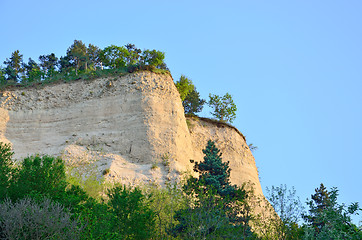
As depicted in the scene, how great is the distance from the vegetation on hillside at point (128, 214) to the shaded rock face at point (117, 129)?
5.20 m

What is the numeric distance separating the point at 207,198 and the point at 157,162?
9.92m

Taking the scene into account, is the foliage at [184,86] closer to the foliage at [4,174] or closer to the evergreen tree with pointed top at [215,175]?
the evergreen tree with pointed top at [215,175]

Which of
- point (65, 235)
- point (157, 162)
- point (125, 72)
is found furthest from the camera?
point (125, 72)

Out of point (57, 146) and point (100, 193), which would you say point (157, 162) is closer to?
point (100, 193)

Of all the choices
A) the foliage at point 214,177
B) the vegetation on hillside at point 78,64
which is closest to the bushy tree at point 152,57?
the vegetation on hillside at point 78,64

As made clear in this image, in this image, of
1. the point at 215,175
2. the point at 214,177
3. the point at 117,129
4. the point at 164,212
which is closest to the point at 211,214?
the point at 164,212

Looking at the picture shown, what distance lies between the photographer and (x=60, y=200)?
25266 mm

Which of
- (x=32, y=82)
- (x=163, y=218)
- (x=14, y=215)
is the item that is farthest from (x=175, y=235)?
(x=32, y=82)

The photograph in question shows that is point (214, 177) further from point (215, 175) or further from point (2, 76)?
point (2, 76)

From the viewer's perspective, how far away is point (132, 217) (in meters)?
24.1

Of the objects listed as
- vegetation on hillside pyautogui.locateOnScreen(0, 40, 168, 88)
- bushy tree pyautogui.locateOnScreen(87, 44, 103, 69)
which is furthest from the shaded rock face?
bushy tree pyautogui.locateOnScreen(87, 44, 103, 69)

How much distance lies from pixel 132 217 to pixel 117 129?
14.8m

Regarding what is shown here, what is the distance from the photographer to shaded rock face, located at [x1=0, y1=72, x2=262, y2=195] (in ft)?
117

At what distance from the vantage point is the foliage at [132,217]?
23.5 m
